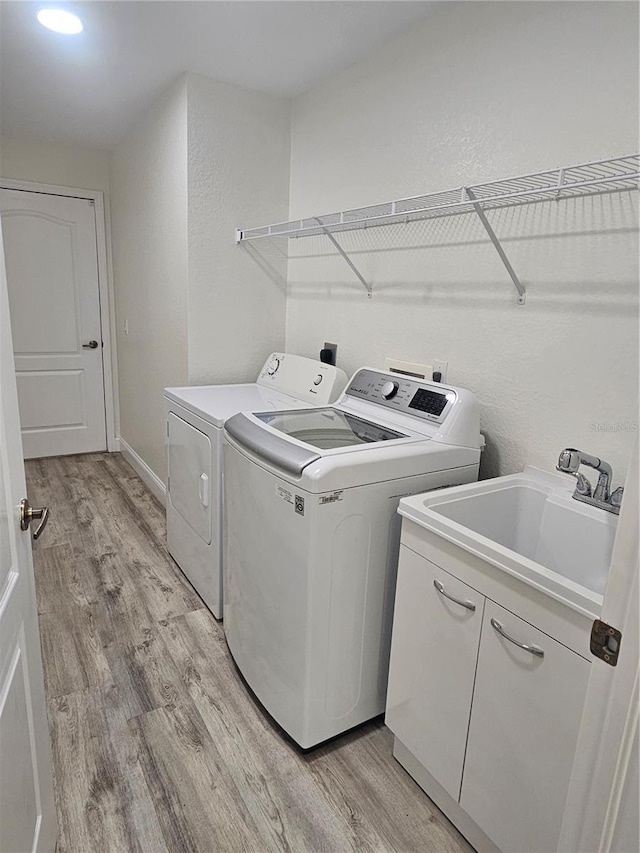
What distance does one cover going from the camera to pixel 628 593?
72 cm

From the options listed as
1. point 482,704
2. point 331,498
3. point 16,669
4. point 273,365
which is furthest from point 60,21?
point 482,704

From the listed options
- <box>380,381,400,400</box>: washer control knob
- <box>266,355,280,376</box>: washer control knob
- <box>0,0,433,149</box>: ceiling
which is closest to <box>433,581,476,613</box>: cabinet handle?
<box>380,381,400,400</box>: washer control knob

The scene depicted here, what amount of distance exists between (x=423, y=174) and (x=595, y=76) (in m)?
0.68

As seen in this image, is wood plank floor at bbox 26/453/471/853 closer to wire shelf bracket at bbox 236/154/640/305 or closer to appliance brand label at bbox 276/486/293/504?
appliance brand label at bbox 276/486/293/504

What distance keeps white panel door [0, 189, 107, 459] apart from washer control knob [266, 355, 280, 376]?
2.23 metres

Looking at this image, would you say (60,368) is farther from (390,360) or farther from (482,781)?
(482,781)

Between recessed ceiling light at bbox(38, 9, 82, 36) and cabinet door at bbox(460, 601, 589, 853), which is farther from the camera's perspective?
recessed ceiling light at bbox(38, 9, 82, 36)

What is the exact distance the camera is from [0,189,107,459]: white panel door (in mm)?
3975

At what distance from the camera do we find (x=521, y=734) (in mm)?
1193

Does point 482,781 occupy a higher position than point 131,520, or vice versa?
point 482,781

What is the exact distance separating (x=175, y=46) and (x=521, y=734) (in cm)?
278

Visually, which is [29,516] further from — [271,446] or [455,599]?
[455,599]

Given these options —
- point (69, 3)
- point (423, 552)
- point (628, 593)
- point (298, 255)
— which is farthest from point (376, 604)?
point (69, 3)

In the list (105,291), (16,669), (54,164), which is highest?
(54,164)
